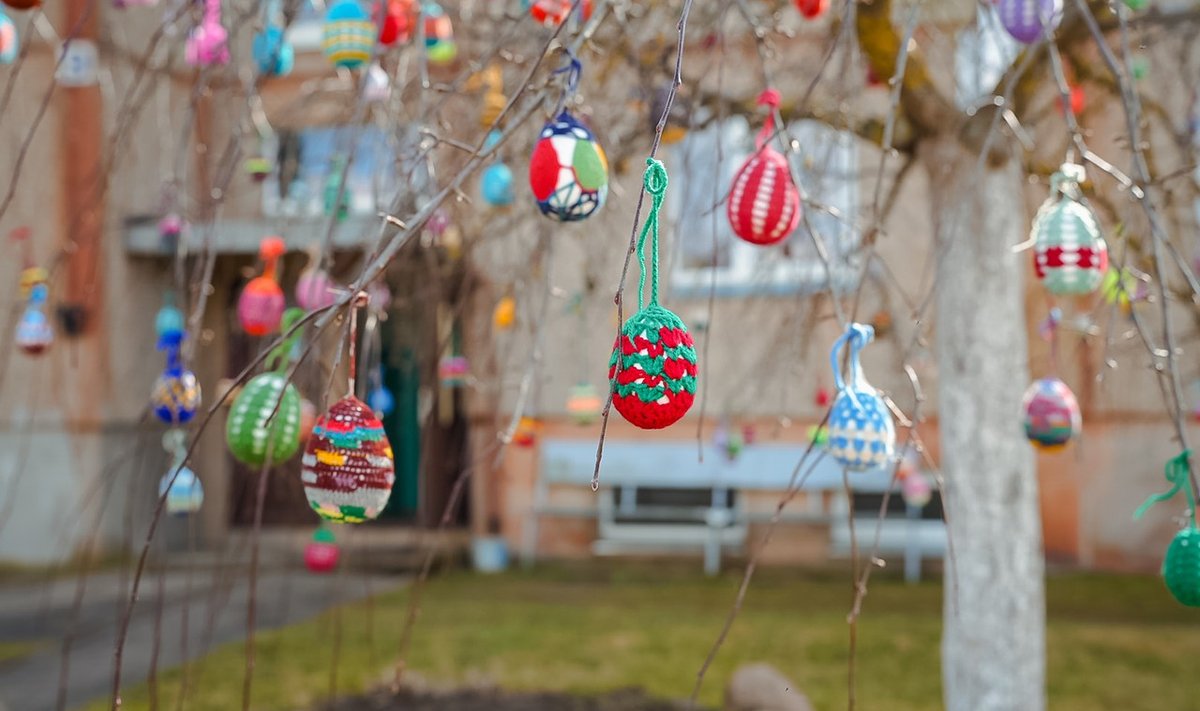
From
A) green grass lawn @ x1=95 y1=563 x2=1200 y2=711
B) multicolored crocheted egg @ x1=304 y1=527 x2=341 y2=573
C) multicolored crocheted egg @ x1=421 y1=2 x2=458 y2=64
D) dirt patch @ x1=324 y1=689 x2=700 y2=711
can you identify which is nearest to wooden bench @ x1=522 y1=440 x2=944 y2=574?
green grass lawn @ x1=95 y1=563 x2=1200 y2=711

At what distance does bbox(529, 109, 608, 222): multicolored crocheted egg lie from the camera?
160 centimetres

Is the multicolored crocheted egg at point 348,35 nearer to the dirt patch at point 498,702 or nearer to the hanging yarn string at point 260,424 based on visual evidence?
the hanging yarn string at point 260,424

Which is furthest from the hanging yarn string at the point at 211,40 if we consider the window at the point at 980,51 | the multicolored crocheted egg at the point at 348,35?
the window at the point at 980,51

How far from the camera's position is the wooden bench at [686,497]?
7102 millimetres

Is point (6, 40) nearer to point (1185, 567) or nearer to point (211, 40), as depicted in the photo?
point (211, 40)

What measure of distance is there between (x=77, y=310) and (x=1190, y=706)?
607 cm

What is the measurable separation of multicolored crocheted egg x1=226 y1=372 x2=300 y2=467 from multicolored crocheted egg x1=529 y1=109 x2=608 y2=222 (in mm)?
623

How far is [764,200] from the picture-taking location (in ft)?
5.97

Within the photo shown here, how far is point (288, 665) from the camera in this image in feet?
15.5

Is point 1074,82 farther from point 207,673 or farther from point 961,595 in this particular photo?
point 207,673

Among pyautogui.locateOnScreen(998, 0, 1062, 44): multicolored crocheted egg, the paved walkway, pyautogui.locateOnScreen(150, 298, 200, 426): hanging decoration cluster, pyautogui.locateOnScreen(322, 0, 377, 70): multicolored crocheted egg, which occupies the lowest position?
the paved walkway

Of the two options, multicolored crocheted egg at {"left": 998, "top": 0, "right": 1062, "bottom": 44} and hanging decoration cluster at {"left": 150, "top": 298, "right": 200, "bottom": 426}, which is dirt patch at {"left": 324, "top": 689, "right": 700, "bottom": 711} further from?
multicolored crocheted egg at {"left": 998, "top": 0, "right": 1062, "bottom": 44}

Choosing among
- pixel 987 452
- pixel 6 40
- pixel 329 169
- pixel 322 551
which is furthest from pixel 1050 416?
pixel 6 40

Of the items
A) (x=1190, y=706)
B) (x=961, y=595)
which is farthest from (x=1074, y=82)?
(x=1190, y=706)
